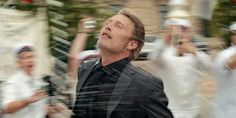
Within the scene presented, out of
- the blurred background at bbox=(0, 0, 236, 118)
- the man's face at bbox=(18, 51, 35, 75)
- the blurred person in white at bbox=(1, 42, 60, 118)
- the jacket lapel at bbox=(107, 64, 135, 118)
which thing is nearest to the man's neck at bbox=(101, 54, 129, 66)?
the jacket lapel at bbox=(107, 64, 135, 118)

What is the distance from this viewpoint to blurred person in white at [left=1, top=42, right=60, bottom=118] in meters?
3.53

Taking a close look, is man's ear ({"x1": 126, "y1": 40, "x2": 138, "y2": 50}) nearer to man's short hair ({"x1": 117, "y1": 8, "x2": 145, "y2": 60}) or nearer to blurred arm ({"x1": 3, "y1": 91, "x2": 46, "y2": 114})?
man's short hair ({"x1": 117, "y1": 8, "x2": 145, "y2": 60})

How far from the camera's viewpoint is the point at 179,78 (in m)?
4.14

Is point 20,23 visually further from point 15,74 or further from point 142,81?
point 142,81

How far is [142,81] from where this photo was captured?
2.94m

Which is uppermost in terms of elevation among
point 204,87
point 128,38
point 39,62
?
point 128,38

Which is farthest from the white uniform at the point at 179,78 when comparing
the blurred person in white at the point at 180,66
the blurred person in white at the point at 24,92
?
the blurred person in white at the point at 24,92

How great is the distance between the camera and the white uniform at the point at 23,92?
354cm

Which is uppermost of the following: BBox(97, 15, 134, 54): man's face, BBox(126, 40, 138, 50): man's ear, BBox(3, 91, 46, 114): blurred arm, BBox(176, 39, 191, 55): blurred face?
BBox(97, 15, 134, 54): man's face

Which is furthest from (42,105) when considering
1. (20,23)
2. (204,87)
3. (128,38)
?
(204,87)

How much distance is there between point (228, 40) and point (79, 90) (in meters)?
1.39

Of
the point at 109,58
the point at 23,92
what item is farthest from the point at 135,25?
the point at 23,92

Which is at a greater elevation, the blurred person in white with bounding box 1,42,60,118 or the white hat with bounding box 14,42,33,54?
the white hat with bounding box 14,42,33,54

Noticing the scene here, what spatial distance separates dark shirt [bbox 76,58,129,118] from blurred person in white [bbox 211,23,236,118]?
1.18m
